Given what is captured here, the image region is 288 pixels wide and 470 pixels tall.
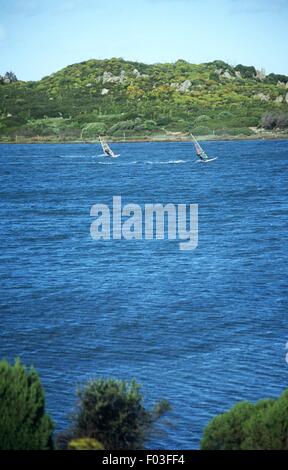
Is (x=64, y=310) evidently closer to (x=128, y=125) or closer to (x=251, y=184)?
(x=251, y=184)

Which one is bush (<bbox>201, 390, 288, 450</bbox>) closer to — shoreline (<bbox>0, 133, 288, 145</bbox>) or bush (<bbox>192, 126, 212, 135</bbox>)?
bush (<bbox>192, 126, 212, 135</bbox>)

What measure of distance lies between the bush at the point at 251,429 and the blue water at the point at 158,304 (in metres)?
4.98

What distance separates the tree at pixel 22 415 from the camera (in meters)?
19.9

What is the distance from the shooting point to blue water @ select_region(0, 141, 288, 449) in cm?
3197

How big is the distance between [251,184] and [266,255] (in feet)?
149

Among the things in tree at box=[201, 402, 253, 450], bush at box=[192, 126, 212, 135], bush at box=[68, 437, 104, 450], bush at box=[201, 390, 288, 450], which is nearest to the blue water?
tree at box=[201, 402, 253, 450]

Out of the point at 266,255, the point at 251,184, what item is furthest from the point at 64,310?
the point at 251,184

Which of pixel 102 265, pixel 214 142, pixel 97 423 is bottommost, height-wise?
pixel 97 423

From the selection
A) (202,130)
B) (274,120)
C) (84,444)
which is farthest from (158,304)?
(274,120)

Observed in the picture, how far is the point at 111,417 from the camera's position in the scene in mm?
22562

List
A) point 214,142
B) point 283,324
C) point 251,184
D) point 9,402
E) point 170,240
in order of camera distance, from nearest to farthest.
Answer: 1. point 9,402
2. point 283,324
3. point 170,240
4. point 251,184
5. point 214,142

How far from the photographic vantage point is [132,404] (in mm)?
23109

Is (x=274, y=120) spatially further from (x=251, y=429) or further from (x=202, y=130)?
(x=251, y=429)

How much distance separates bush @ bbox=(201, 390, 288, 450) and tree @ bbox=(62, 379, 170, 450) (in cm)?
208
